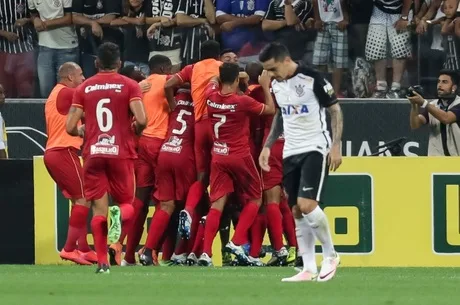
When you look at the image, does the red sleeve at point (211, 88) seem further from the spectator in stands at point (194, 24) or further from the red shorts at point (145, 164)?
the spectator in stands at point (194, 24)

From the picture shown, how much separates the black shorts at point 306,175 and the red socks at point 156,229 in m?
3.49

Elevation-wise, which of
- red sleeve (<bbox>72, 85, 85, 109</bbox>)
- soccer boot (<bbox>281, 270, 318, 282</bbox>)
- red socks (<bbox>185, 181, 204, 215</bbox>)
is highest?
red sleeve (<bbox>72, 85, 85, 109</bbox>)

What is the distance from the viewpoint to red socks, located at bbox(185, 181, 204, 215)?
638 inches

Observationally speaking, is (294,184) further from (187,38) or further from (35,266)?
(187,38)

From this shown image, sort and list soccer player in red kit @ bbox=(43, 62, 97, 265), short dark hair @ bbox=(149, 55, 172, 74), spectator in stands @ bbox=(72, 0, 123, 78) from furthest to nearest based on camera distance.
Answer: spectator in stands @ bbox=(72, 0, 123, 78) < short dark hair @ bbox=(149, 55, 172, 74) < soccer player in red kit @ bbox=(43, 62, 97, 265)

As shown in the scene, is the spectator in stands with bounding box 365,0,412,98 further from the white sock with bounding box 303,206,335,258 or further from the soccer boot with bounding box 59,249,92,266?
the white sock with bounding box 303,206,335,258

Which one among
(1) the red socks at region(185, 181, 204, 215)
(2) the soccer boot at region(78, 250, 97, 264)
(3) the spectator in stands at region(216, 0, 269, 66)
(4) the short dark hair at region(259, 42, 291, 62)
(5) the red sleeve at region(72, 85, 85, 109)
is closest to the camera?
(4) the short dark hair at region(259, 42, 291, 62)

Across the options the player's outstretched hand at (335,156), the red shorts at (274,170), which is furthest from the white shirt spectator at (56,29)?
the player's outstretched hand at (335,156)

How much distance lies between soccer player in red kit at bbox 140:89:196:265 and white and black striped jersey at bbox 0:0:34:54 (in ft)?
12.9

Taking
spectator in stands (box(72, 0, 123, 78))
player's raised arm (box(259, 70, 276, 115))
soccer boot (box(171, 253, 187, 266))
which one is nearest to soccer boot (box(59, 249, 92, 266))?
soccer boot (box(171, 253, 187, 266))

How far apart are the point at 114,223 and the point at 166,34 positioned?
20.1 feet

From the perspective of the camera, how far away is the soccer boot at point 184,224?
1592 cm

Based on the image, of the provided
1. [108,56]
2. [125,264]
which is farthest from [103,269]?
[125,264]

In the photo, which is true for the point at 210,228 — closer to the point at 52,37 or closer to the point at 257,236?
the point at 257,236
